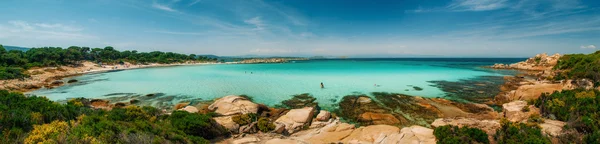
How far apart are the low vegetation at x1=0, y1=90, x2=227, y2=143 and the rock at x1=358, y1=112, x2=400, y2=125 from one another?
945cm

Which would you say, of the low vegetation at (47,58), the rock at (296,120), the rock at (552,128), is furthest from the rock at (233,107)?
the low vegetation at (47,58)

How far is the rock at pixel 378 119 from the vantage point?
1530cm

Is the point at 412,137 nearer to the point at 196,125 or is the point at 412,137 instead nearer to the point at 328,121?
the point at 328,121

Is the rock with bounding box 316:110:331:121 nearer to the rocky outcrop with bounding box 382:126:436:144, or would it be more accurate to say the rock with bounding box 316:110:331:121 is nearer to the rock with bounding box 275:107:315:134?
the rock with bounding box 275:107:315:134

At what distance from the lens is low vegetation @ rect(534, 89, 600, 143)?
991 centimetres

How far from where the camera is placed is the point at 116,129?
816cm

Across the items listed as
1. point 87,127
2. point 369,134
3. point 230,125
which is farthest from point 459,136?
point 87,127

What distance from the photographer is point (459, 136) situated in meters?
9.37

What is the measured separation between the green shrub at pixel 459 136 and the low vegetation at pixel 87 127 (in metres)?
10.1

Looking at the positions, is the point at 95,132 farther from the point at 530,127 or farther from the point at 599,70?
the point at 599,70

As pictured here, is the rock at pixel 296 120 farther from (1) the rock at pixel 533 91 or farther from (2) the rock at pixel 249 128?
(1) the rock at pixel 533 91

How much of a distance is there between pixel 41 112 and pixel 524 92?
3163cm

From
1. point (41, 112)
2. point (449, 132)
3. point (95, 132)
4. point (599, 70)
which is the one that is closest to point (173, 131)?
point (95, 132)

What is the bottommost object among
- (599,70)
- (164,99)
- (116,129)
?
(164,99)
